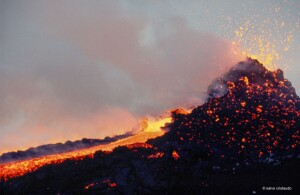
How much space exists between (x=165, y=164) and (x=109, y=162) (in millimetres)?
13417

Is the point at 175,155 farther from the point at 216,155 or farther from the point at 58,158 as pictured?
the point at 58,158

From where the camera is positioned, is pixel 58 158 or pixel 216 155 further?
pixel 58 158

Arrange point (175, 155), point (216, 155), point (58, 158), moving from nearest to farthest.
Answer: point (175, 155)
point (216, 155)
point (58, 158)

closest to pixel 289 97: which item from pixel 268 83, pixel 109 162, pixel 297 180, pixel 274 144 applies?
pixel 268 83

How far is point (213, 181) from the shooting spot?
52.5m

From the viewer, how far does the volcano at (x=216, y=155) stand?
51469 mm

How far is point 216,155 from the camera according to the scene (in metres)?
69.3

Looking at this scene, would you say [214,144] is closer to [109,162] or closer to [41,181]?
[109,162]

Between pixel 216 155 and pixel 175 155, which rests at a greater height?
pixel 175 155

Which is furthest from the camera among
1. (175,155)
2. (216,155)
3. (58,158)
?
(58,158)

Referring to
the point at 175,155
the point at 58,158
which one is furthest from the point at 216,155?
the point at 58,158

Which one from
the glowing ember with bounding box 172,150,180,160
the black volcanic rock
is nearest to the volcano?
the glowing ember with bounding box 172,150,180,160

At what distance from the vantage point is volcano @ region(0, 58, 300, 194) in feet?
169

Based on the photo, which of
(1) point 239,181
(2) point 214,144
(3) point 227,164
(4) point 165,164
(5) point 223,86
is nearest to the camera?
(1) point 239,181
